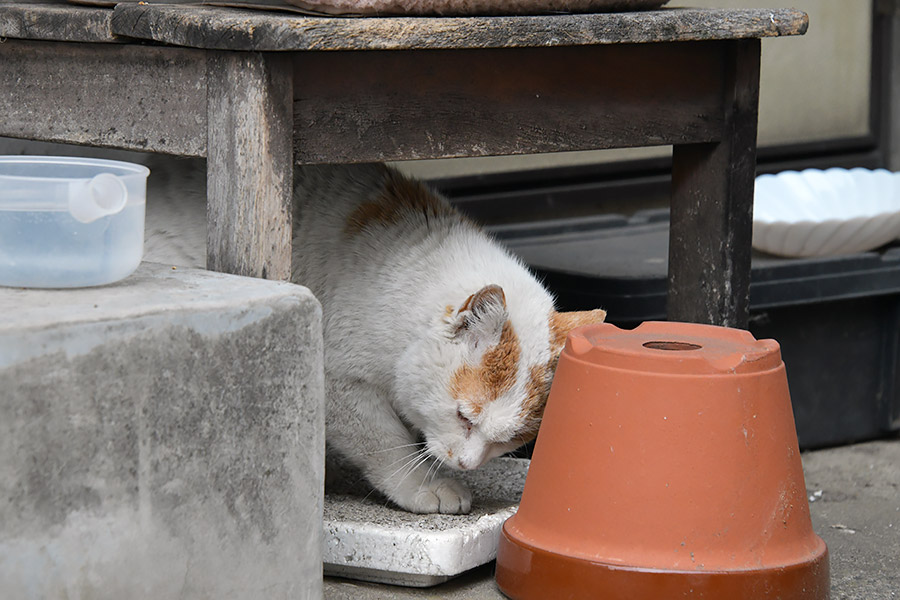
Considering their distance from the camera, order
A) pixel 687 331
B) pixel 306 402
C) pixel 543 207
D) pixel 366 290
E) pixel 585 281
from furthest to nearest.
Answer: pixel 543 207, pixel 585 281, pixel 366 290, pixel 687 331, pixel 306 402

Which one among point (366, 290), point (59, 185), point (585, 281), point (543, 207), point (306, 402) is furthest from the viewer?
point (543, 207)

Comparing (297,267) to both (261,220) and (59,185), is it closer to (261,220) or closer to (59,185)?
(261,220)

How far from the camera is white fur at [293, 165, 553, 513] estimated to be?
2160mm

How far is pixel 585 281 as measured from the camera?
2.88m

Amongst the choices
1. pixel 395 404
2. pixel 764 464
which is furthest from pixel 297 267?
pixel 764 464

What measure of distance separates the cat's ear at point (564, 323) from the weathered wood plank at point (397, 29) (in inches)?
20.2

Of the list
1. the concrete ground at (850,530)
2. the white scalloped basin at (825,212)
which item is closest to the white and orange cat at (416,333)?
the concrete ground at (850,530)

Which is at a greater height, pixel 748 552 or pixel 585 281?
pixel 585 281

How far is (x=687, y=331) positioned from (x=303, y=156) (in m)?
0.75

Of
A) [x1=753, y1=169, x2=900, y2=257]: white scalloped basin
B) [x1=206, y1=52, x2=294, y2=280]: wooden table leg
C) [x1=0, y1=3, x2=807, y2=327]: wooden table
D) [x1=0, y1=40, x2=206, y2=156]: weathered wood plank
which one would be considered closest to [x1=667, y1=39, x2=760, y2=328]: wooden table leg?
[x1=0, y1=3, x2=807, y2=327]: wooden table

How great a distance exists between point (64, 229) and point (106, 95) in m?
0.46

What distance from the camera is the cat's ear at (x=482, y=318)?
2027 mm

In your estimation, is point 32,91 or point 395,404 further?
point 395,404

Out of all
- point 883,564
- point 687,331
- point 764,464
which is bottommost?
point 883,564
